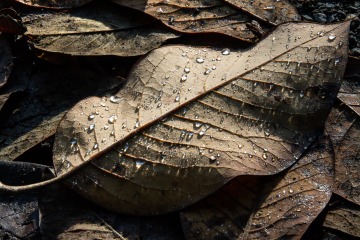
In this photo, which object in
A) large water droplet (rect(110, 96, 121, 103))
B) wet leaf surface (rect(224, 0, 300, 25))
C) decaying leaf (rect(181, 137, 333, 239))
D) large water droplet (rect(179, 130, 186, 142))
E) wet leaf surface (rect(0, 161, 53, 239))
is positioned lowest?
wet leaf surface (rect(0, 161, 53, 239))

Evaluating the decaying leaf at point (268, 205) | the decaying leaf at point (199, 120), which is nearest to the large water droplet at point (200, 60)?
the decaying leaf at point (199, 120)

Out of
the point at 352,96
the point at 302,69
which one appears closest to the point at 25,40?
the point at 302,69

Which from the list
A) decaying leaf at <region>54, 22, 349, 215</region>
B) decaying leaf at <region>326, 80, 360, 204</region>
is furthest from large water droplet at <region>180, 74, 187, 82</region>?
decaying leaf at <region>326, 80, 360, 204</region>

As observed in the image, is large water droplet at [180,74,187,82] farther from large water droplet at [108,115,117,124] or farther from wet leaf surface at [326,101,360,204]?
wet leaf surface at [326,101,360,204]

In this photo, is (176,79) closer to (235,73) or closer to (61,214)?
(235,73)

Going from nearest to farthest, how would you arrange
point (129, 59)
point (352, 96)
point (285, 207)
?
point (285, 207) < point (352, 96) < point (129, 59)
